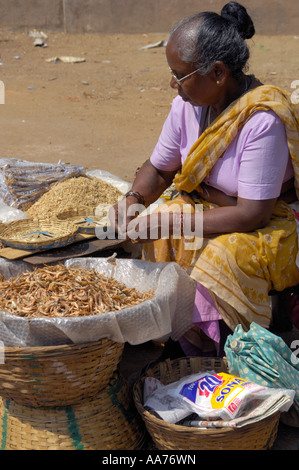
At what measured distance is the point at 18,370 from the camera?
7.52 feet

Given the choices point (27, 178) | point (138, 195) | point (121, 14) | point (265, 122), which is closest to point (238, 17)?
point (265, 122)

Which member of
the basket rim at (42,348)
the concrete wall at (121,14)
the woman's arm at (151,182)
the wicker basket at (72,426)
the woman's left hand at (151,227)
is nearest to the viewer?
the basket rim at (42,348)

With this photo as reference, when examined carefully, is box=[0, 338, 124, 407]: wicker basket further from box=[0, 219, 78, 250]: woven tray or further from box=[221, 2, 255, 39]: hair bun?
box=[221, 2, 255, 39]: hair bun

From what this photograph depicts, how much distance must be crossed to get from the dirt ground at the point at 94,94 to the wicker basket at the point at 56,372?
3.40m

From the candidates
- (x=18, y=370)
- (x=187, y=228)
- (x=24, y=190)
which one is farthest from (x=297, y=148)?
(x=24, y=190)

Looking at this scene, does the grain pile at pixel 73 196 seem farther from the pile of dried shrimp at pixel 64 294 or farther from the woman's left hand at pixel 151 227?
the pile of dried shrimp at pixel 64 294

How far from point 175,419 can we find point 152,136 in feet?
16.5

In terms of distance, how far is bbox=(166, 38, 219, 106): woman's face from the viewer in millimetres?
2762

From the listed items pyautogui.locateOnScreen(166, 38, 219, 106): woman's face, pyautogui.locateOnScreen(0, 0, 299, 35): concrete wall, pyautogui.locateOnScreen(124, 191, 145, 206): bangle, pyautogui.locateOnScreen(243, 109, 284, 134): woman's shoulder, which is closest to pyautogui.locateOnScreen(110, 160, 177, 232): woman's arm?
pyautogui.locateOnScreen(124, 191, 145, 206): bangle

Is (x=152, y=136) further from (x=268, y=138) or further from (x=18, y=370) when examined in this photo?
(x=18, y=370)

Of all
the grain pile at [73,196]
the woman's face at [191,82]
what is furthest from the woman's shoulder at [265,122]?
the grain pile at [73,196]

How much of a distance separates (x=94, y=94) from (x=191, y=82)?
6149 millimetres

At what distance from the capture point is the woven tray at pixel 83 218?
127 inches

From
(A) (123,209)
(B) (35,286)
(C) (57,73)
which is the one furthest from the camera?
(C) (57,73)
